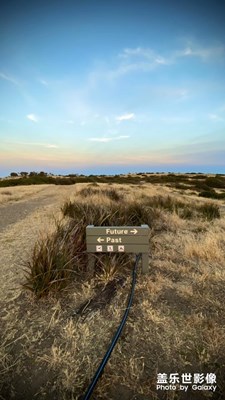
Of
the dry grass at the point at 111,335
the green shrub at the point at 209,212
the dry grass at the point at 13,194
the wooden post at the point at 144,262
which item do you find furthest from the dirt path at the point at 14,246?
the dry grass at the point at 13,194

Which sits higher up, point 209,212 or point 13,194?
point 13,194

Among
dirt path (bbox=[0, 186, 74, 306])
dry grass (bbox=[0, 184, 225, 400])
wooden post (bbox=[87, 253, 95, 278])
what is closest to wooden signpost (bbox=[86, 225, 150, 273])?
wooden post (bbox=[87, 253, 95, 278])

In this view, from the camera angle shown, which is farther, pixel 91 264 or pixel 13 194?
pixel 13 194

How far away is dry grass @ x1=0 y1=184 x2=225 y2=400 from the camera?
227cm

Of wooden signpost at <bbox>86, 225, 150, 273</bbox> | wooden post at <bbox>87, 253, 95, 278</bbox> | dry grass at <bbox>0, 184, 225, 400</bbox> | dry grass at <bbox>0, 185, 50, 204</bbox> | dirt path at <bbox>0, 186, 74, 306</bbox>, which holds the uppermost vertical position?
wooden signpost at <bbox>86, 225, 150, 273</bbox>

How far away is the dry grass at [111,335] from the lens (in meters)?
2.27

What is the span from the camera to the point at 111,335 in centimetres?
290

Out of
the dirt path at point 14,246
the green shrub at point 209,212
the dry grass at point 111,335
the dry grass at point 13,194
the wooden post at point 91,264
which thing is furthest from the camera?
the dry grass at point 13,194

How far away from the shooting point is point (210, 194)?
22.4m

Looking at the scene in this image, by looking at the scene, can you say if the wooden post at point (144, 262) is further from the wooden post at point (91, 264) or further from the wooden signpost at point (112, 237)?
the wooden post at point (91, 264)

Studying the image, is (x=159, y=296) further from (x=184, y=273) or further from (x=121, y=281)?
(x=184, y=273)

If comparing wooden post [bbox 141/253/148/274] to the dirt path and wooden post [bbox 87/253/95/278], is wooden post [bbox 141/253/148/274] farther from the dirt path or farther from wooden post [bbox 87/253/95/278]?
the dirt path

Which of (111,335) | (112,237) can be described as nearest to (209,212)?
(112,237)

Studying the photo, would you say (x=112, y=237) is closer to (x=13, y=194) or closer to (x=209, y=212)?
(x=209, y=212)
